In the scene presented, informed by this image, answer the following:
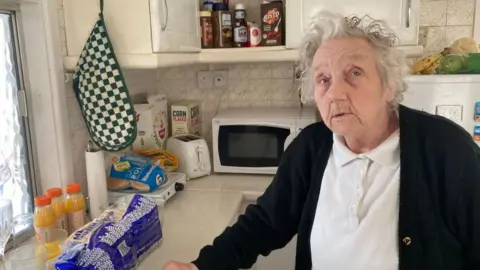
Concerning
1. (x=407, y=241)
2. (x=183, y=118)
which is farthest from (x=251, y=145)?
(x=407, y=241)

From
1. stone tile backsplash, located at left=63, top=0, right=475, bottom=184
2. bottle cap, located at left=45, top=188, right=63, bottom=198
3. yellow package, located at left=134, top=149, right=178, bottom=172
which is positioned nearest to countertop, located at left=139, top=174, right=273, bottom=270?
yellow package, located at left=134, top=149, right=178, bottom=172

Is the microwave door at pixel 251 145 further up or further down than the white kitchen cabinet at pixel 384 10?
further down

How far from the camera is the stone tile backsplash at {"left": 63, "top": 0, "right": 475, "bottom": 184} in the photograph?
6.60 feet

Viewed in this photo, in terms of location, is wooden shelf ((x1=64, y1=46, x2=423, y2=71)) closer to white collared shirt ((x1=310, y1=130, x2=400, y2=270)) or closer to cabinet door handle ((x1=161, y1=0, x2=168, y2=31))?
cabinet door handle ((x1=161, y1=0, x2=168, y2=31))

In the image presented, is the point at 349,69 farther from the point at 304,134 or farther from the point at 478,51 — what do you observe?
the point at 478,51

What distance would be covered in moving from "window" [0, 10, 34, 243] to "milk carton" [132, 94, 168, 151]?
52cm

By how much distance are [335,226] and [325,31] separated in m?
0.49

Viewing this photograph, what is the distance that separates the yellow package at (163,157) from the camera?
6.07 ft

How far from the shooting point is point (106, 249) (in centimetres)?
100

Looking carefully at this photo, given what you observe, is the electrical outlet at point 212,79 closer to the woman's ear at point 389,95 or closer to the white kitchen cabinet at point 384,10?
the white kitchen cabinet at point 384,10

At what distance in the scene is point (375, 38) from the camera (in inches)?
40.1

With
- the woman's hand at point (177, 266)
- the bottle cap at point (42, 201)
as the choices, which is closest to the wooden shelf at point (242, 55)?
the bottle cap at point (42, 201)

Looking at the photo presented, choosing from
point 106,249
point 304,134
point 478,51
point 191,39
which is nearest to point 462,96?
point 478,51

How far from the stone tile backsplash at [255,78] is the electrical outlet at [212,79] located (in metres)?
0.03
